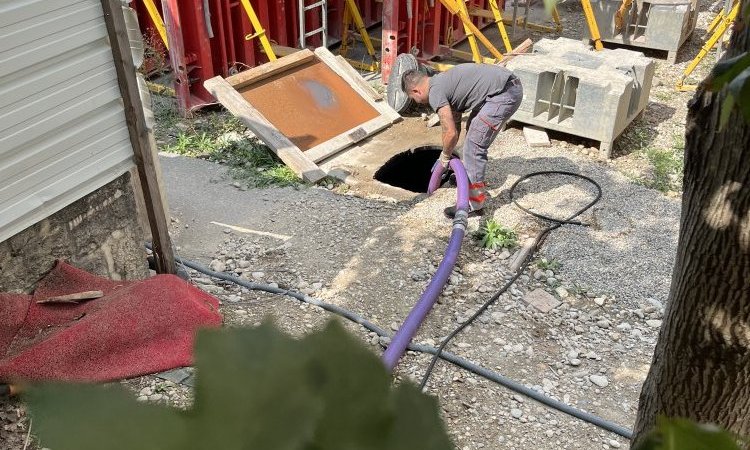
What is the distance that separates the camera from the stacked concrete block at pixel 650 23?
10.4 metres

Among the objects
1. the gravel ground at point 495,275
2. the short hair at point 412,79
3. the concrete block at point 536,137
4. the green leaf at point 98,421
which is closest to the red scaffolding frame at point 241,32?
the gravel ground at point 495,275

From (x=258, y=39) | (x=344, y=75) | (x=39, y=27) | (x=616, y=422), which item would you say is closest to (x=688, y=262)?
(x=616, y=422)

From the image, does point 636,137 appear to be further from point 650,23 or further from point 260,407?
point 260,407

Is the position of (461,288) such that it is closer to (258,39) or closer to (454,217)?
(454,217)

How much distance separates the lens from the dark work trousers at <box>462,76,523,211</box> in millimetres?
6332

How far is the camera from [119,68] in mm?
4156

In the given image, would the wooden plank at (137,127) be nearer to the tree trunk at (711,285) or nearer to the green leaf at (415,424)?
the tree trunk at (711,285)

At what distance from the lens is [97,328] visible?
3.77 m

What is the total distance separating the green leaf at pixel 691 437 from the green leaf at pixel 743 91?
0.35 m

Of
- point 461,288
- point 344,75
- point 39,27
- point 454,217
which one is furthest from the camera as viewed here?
point 344,75

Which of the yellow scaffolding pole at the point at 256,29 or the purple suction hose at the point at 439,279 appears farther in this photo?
the yellow scaffolding pole at the point at 256,29

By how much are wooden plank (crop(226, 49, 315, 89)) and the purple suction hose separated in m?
2.43

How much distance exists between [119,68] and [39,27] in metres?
0.59

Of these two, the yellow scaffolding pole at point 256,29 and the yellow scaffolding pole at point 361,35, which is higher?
the yellow scaffolding pole at point 256,29
